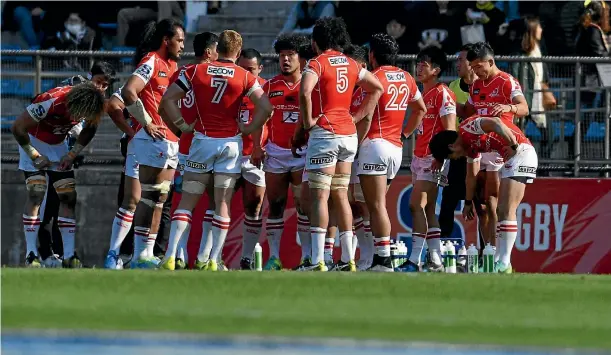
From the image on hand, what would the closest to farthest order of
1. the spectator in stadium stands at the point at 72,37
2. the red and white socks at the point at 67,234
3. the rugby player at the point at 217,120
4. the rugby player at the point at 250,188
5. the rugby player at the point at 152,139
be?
1. the rugby player at the point at 217,120
2. the rugby player at the point at 152,139
3. the rugby player at the point at 250,188
4. the red and white socks at the point at 67,234
5. the spectator in stadium stands at the point at 72,37

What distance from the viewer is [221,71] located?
14602 mm

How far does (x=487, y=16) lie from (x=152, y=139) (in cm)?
833

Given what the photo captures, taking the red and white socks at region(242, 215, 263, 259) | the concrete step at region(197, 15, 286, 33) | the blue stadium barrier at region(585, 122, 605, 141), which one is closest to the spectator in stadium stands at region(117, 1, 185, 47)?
the concrete step at region(197, 15, 286, 33)

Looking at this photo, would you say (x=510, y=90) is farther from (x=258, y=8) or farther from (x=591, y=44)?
(x=258, y=8)

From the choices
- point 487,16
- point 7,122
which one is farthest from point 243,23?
point 7,122

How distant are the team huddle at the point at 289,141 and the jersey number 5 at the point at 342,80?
10mm

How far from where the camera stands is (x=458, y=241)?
1816 cm

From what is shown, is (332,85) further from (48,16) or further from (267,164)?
(48,16)

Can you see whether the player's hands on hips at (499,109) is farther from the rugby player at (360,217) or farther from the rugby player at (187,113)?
the rugby player at (187,113)

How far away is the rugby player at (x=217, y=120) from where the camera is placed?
14.6 metres

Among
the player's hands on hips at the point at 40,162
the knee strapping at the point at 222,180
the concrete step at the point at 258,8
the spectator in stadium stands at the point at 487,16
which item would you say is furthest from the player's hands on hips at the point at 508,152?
the concrete step at the point at 258,8

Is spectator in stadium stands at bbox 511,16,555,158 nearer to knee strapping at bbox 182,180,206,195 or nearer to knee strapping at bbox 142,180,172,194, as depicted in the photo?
knee strapping at bbox 142,180,172,194

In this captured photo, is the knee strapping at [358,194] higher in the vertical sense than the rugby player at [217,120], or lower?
lower

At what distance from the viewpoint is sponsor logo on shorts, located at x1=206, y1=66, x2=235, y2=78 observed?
47.9 ft
